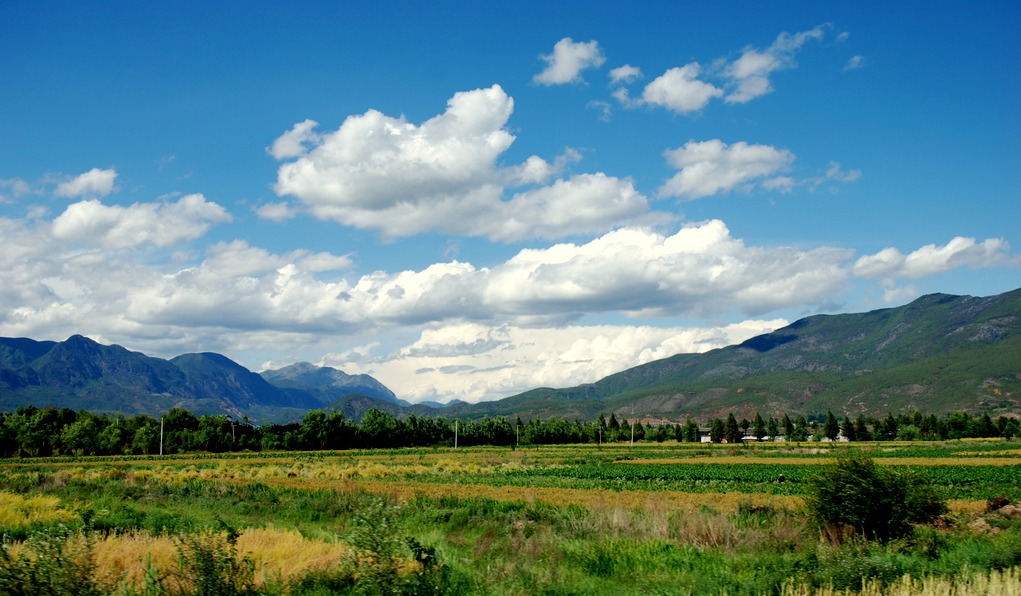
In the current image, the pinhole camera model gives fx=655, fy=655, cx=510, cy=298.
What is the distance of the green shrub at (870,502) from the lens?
19047 millimetres

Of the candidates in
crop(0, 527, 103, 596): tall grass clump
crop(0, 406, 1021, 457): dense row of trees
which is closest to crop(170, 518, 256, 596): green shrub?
crop(0, 527, 103, 596): tall grass clump

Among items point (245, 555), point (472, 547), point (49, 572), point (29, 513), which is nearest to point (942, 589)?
point (472, 547)

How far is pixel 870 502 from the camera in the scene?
19.1 m

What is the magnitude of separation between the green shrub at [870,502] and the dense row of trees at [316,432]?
333ft

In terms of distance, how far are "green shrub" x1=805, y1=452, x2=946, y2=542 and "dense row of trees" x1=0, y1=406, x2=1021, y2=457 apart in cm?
10143

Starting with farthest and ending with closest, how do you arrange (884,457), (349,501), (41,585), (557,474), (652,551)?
1. (884,457)
2. (557,474)
3. (349,501)
4. (652,551)
5. (41,585)

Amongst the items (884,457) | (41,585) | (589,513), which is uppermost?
(41,585)

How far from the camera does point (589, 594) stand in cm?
1384

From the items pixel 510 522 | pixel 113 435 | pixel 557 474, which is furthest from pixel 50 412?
pixel 510 522

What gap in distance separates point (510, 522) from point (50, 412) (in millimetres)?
115266

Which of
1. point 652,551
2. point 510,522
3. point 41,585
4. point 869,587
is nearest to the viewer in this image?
point 41,585

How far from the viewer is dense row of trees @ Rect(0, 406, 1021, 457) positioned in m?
101

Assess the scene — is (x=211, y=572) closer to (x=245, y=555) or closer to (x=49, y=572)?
(x=49, y=572)

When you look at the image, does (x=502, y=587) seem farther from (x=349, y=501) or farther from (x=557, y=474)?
(x=557, y=474)
